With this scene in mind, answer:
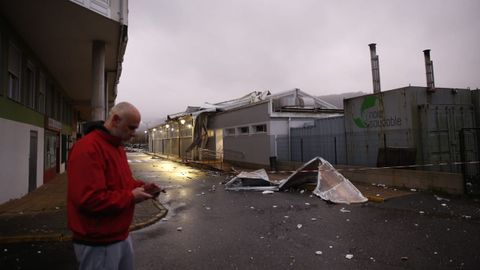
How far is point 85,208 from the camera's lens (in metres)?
1.97

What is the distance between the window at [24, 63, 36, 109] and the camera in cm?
1147

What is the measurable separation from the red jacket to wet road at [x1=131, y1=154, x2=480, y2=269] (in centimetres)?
287

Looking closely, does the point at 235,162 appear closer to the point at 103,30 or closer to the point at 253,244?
the point at 103,30

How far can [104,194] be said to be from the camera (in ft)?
6.58

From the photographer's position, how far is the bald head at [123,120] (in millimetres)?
2273

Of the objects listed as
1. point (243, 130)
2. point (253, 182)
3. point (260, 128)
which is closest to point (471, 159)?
point (253, 182)

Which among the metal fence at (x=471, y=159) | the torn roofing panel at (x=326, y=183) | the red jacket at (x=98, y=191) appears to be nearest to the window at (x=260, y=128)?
the torn roofing panel at (x=326, y=183)

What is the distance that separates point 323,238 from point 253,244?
1.38 metres

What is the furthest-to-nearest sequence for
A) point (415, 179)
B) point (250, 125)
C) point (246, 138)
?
1. point (246, 138)
2. point (250, 125)
3. point (415, 179)

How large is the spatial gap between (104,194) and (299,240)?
4754mm

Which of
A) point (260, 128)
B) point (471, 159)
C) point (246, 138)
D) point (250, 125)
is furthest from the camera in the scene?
point (246, 138)

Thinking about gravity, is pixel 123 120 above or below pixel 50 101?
below

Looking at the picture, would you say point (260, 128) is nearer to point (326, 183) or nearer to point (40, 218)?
point (326, 183)

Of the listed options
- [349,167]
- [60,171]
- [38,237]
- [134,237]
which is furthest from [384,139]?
[60,171]
